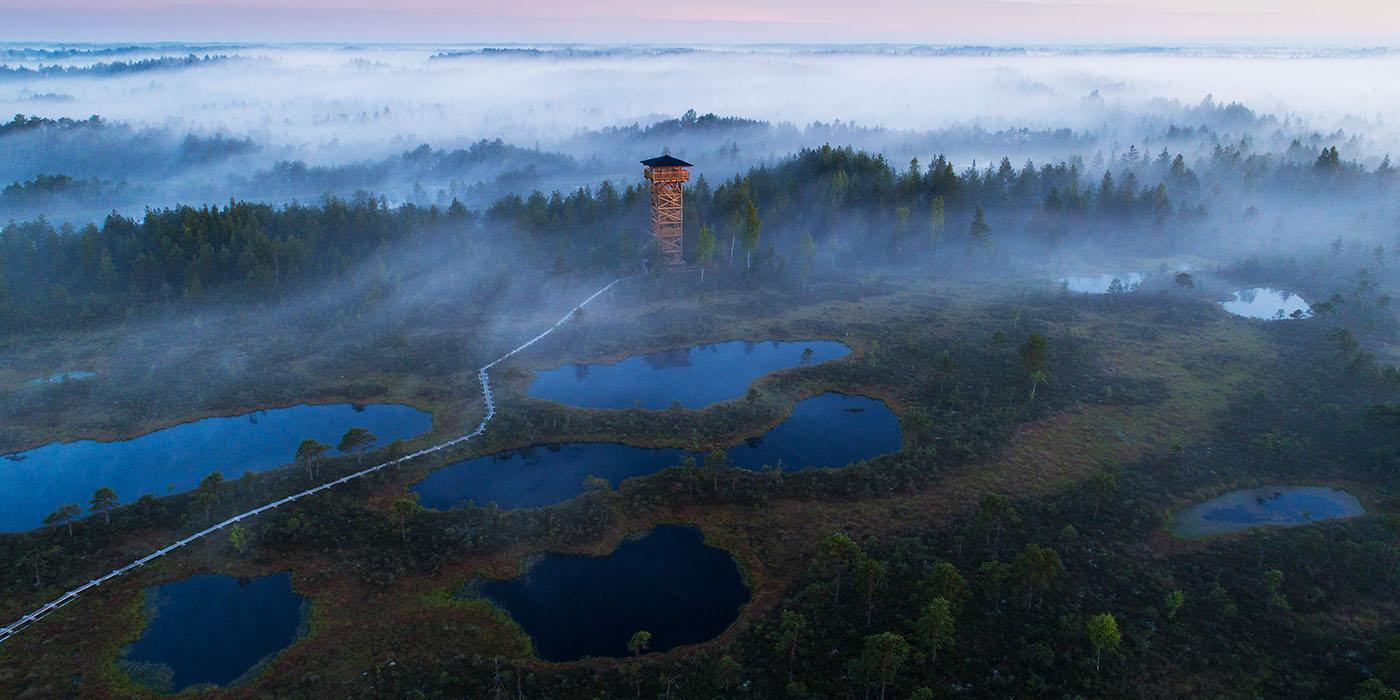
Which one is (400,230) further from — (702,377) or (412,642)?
(412,642)

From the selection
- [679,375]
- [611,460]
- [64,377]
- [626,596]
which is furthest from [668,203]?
[626,596]

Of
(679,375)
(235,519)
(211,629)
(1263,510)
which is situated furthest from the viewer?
(679,375)

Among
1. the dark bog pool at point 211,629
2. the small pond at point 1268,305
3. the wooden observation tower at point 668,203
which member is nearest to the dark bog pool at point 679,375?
the dark bog pool at point 211,629

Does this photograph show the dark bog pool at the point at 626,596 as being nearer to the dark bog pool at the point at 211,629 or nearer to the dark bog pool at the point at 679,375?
the dark bog pool at the point at 211,629

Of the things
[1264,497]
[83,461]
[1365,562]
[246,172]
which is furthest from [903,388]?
[246,172]

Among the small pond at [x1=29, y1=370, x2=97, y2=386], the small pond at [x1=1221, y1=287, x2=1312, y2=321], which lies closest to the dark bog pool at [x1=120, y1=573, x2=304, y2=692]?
the small pond at [x1=29, y1=370, x2=97, y2=386]

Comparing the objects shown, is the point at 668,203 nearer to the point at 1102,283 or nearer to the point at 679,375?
the point at 679,375
